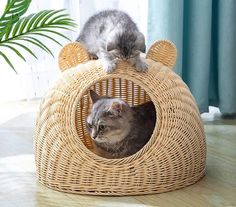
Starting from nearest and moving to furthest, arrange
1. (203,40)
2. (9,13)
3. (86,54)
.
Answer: (9,13) < (86,54) < (203,40)

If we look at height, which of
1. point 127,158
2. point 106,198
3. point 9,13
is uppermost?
point 9,13

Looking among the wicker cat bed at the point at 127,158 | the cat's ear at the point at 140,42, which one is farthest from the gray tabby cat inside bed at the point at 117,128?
the cat's ear at the point at 140,42

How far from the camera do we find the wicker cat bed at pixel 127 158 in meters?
2.03

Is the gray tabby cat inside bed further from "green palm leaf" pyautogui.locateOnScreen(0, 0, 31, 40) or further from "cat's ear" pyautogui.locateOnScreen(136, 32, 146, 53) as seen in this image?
"green palm leaf" pyautogui.locateOnScreen(0, 0, 31, 40)

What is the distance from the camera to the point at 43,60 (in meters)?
3.57

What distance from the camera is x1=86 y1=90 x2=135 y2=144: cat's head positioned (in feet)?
7.12

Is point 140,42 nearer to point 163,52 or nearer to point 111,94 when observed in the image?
point 163,52

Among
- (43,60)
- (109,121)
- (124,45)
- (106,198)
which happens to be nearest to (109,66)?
(124,45)

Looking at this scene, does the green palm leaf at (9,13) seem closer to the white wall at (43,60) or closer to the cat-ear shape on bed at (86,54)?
the cat-ear shape on bed at (86,54)

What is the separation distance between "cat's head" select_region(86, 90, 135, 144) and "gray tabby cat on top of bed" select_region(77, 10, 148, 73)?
191 millimetres

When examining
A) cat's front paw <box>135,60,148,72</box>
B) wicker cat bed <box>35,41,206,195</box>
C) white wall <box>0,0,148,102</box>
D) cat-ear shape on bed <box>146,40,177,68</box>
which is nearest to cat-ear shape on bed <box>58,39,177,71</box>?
cat-ear shape on bed <box>146,40,177,68</box>

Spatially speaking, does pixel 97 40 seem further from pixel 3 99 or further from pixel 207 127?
pixel 3 99

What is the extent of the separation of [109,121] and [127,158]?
21cm

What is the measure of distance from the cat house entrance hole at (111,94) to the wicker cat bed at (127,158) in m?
0.42
